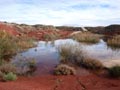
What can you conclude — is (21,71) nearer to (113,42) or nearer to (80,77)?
(80,77)

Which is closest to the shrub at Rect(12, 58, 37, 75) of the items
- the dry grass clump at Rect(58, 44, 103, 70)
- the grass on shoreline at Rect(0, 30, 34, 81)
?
the grass on shoreline at Rect(0, 30, 34, 81)

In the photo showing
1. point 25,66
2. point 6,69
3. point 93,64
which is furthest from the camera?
point 25,66

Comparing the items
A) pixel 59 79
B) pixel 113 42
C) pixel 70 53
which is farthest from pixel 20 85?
pixel 113 42

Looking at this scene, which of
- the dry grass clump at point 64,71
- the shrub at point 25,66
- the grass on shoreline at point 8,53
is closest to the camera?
the grass on shoreline at point 8,53

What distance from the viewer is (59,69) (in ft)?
55.3

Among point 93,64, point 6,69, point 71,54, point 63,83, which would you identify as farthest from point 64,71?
point 71,54

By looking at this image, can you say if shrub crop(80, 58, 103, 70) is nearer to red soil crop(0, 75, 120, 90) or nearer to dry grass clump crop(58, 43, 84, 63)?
dry grass clump crop(58, 43, 84, 63)

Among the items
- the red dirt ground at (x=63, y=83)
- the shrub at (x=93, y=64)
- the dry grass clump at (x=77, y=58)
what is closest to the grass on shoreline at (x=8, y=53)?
the red dirt ground at (x=63, y=83)

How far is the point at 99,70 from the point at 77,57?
2.49m

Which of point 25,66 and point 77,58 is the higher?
point 77,58

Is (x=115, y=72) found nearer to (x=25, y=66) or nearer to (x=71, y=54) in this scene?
(x=71, y=54)

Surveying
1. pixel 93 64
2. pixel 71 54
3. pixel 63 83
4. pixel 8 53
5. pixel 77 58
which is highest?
pixel 71 54

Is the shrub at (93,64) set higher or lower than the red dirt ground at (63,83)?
higher

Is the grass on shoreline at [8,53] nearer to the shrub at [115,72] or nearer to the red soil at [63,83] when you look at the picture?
the red soil at [63,83]
